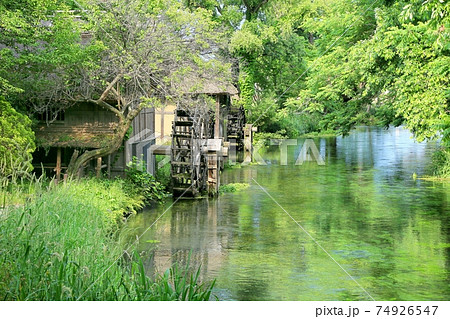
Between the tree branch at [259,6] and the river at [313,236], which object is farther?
the tree branch at [259,6]

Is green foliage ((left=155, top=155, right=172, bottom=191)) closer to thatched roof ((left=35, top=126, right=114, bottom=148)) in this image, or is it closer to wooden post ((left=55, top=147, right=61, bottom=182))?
thatched roof ((left=35, top=126, right=114, bottom=148))

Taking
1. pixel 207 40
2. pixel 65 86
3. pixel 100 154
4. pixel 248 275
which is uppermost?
pixel 207 40

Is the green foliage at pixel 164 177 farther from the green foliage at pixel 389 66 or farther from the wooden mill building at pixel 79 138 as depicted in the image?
the green foliage at pixel 389 66

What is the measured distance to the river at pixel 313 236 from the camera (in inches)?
456

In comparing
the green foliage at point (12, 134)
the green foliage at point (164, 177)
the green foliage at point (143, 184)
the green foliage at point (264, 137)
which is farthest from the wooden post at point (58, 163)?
the green foliage at point (264, 137)

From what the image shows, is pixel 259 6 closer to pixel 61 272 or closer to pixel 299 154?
pixel 299 154

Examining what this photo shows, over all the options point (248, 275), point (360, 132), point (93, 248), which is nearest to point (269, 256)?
point (248, 275)

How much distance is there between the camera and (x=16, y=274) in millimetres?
7793

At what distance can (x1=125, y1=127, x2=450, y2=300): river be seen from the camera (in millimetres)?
11570

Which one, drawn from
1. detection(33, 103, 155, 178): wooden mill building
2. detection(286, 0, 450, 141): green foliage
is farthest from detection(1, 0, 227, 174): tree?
detection(286, 0, 450, 141): green foliage

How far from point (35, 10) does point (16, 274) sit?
1031 centimetres

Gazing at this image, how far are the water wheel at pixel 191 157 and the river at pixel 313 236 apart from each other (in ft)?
2.10

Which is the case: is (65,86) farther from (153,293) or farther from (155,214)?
(153,293)

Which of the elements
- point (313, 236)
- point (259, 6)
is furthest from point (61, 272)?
point (259, 6)
